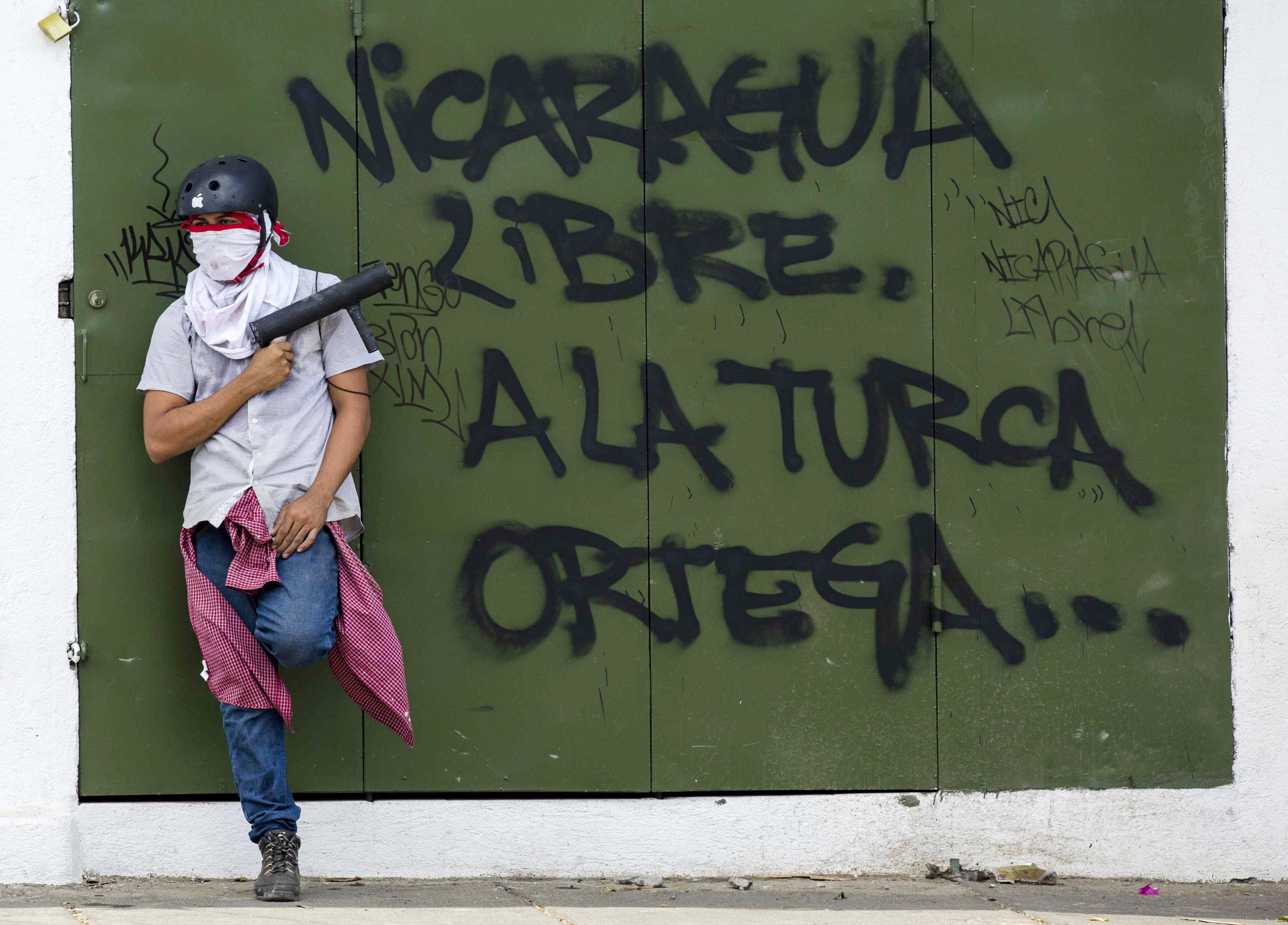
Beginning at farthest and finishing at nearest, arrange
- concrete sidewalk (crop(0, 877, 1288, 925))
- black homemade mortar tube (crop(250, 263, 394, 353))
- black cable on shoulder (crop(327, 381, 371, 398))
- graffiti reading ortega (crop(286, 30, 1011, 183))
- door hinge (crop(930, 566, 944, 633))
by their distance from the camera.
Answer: door hinge (crop(930, 566, 944, 633)) → graffiti reading ortega (crop(286, 30, 1011, 183)) → black cable on shoulder (crop(327, 381, 371, 398)) → black homemade mortar tube (crop(250, 263, 394, 353)) → concrete sidewalk (crop(0, 877, 1288, 925))

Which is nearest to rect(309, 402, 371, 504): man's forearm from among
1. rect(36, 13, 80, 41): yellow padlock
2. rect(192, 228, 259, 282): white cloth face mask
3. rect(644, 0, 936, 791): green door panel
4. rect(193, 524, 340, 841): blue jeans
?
rect(193, 524, 340, 841): blue jeans

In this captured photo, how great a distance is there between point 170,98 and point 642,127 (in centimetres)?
148

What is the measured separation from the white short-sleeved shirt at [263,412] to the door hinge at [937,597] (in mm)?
1887

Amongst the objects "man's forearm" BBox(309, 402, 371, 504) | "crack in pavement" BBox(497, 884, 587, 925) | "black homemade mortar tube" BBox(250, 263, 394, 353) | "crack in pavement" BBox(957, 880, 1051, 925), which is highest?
"black homemade mortar tube" BBox(250, 263, 394, 353)

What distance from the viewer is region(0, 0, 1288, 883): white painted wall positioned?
3975mm

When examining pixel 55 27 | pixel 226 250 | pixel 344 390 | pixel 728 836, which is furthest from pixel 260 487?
pixel 728 836

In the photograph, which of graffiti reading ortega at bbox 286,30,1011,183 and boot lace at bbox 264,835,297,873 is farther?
graffiti reading ortega at bbox 286,30,1011,183

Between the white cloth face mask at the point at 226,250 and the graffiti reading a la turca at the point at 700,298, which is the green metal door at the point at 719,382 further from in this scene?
the white cloth face mask at the point at 226,250

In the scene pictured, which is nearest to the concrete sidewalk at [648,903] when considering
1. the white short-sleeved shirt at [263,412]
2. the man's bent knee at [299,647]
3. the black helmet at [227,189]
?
the man's bent knee at [299,647]

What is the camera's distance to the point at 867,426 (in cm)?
420

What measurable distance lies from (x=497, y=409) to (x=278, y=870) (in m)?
1.52

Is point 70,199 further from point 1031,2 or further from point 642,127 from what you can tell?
point 1031,2

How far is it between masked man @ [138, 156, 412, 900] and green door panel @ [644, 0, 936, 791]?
0.99 m

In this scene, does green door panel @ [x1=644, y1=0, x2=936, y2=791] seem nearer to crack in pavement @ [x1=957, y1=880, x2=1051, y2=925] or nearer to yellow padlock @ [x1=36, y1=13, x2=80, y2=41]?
crack in pavement @ [x1=957, y1=880, x2=1051, y2=925]
